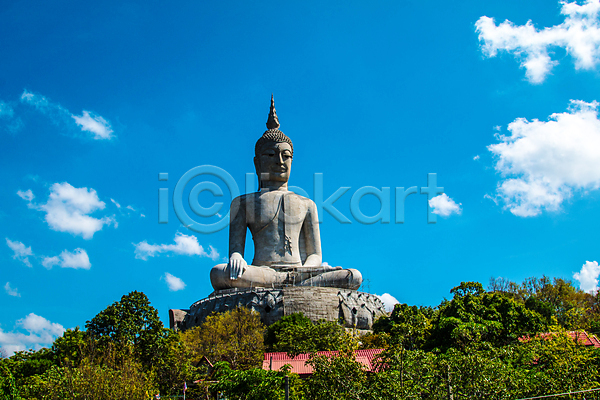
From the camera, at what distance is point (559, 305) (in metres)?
33.8

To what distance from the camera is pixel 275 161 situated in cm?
3083

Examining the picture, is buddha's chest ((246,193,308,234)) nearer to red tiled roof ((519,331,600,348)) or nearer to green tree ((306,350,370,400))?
red tiled roof ((519,331,600,348))

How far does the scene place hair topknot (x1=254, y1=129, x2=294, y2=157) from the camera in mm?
31000

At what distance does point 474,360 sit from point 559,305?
26230mm

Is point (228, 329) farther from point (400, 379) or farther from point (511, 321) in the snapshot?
point (400, 379)

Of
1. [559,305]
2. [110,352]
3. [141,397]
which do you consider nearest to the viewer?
[141,397]

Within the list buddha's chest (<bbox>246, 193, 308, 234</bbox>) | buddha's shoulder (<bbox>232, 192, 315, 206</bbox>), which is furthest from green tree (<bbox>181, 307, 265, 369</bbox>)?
buddha's shoulder (<bbox>232, 192, 315, 206</bbox>)

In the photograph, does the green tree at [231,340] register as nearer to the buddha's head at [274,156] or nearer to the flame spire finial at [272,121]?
the buddha's head at [274,156]

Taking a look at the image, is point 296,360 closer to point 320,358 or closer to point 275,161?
point 320,358

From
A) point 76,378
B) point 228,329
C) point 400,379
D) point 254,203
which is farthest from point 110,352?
point 254,203

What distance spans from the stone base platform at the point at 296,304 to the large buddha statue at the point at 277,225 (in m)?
1.15

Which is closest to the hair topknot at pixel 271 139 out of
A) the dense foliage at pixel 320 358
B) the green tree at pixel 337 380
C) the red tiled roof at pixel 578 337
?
the dense foliage at pixel 320 358

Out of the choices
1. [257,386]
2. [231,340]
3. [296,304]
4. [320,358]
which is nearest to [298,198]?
[296,304]

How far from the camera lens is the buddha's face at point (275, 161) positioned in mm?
30812
